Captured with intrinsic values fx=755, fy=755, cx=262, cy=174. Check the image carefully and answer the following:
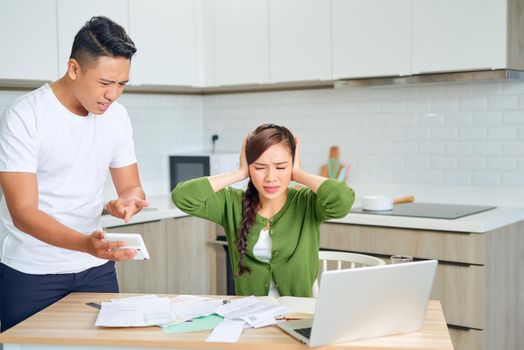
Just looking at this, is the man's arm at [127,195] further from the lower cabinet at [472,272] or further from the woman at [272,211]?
the lower cabinet at [472,272]

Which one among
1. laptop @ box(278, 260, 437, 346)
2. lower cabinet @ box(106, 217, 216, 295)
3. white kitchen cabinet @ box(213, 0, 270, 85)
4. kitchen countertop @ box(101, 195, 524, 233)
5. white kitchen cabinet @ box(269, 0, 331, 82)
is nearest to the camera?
laptop @ box(278, 260, 437, 346)

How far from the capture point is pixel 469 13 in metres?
3.71

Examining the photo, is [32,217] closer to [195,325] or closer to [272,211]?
[195,325]

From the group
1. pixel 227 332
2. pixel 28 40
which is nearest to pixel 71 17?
pixel 28 40

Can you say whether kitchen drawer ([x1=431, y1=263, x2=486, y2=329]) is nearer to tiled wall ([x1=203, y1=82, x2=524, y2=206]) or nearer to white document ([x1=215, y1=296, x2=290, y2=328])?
tiled wall ([x1=203, y1=82, x2=524, y2=206])

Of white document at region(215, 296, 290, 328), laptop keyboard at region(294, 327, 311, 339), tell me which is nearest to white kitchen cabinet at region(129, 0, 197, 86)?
white document at region(215, 296, 290, 328)

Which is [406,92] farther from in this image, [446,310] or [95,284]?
[95,284]

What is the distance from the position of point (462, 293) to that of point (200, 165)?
6.53ft

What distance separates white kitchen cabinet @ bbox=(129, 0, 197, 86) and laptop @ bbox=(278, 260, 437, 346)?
2676 mm

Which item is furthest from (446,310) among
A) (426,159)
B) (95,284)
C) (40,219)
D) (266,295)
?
(40,219)

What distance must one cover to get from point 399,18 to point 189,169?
1742 mm

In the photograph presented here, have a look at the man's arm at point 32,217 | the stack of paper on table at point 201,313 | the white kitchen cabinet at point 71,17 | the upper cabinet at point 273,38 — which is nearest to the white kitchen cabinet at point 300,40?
the upper cabinet at point 273,38

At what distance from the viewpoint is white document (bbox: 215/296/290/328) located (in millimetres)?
2111

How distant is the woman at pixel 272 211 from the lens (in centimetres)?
259
